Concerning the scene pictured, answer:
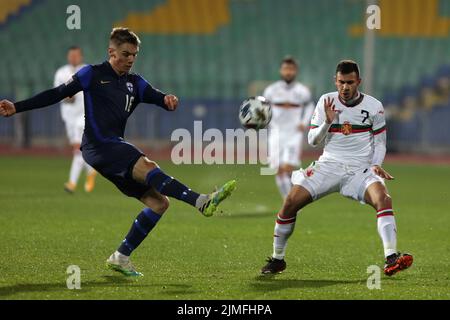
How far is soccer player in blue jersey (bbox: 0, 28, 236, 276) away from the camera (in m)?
6.82

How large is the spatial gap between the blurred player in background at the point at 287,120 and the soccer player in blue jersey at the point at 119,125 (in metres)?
6.53

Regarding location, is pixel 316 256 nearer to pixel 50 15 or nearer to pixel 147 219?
pixel 147 219

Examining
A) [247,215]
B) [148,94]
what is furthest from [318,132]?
[247,215]

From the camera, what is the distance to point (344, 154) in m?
7.41

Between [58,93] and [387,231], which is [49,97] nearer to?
[58,93]

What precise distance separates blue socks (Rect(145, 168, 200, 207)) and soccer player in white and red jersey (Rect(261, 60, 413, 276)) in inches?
42.6

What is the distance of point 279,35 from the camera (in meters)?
28.9

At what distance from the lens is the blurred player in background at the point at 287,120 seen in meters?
13.7

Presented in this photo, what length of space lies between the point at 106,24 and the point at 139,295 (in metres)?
23.8

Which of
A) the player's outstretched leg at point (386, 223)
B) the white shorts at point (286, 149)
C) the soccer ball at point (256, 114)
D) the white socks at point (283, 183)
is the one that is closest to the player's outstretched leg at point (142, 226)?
the soccer ball at point (256, 114)

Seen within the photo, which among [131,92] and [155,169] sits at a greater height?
[131,92]

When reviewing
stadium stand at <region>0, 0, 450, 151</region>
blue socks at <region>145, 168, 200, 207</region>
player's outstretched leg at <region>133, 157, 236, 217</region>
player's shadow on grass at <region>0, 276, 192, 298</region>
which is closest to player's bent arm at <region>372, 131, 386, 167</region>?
player's outstretched leg at <region>133, 157, 236, 217</region>

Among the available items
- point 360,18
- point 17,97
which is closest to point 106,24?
point 17,97

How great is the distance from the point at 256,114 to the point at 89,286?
2.25m
